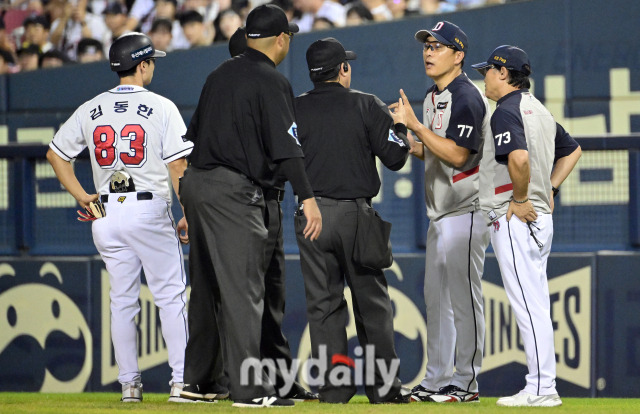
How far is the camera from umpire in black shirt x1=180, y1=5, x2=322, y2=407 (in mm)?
3842

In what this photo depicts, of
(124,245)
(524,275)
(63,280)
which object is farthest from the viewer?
(63,280)

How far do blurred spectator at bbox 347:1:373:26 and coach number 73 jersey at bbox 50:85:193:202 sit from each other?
332 cm

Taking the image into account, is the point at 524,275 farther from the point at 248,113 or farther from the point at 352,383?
the point at 248,113

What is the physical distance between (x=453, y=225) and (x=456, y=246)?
0.36 ft

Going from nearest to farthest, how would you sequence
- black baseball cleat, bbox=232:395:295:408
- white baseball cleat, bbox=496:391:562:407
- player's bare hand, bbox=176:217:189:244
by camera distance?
1. black baseball cleat, bbox=232:395:295:408
2. white baseball cleat, bbox=496:391:562:407
3. player's bare hand, bbox=176:217:189:244

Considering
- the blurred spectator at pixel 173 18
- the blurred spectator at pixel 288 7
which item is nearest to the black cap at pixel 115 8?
the blurred spectator at pixel 173 18

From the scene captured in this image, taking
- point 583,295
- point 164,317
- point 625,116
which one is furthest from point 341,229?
point 625,116

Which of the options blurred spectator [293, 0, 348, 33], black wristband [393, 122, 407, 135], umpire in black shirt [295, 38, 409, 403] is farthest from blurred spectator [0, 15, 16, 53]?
black wristband [393, 122, 407, 135]

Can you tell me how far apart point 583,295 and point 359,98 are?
216cm

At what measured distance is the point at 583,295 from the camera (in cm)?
559

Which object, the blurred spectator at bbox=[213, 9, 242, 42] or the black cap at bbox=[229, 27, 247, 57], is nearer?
the black cap at bbox=[229, 27, 247, 57]

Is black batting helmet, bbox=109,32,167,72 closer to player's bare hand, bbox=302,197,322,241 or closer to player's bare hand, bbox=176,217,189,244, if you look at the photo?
player's bare hand, bbox=176,217,189,244

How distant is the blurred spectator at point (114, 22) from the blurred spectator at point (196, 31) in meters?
0.80

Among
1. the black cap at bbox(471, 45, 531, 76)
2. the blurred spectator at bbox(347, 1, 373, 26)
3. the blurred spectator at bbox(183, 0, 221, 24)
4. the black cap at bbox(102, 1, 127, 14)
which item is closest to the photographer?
the black cap at bbox(471, 45, 531, 76)
